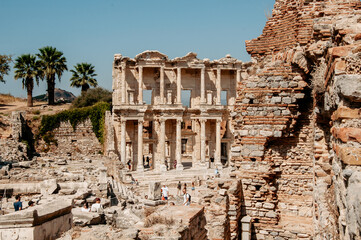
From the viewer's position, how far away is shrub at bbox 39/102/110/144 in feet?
141

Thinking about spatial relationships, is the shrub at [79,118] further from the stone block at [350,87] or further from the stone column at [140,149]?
the stone block at [350,87]

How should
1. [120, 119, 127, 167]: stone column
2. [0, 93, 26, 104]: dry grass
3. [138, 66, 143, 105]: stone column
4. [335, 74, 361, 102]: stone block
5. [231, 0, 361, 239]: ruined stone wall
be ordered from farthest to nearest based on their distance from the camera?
[0, 93, 26, 104]: dry grass < [138, 66, 143, 105]: stone column < [120, 119, 127, 167]: stone column < [231, 0, 361, 239]: ruined stone wall < [335, 74, 361, 102]: stone block

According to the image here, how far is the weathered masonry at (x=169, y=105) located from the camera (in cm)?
3741

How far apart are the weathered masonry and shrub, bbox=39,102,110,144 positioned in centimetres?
450

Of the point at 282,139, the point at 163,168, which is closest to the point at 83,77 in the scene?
the point at 163,168

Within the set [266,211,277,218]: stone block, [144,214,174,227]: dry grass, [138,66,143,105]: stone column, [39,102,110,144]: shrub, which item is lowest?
[266,211,277,218]: stone block

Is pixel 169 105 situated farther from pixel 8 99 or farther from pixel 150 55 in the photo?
pixel 8 99

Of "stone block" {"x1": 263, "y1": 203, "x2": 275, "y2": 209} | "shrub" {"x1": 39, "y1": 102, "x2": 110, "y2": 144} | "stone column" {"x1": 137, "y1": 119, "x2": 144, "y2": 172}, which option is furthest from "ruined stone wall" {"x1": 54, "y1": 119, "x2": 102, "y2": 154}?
"stone block" {"x1": 263, "y1": 203, "x2": 275, "y2": 209}

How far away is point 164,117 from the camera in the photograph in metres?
37.8

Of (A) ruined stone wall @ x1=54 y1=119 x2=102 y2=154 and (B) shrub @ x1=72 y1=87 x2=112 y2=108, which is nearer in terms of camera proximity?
(A) ruined stone wall @ x1=54 y1=119 x2=102 y2=154

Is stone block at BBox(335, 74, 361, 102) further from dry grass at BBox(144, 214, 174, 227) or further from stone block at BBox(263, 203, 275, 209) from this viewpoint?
stone block at BBox(263, 203, 275, 209)

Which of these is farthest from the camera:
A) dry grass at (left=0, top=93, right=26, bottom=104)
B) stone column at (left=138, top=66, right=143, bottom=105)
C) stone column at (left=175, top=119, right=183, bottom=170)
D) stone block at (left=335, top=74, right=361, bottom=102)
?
dry grass at (left=0, top=93, right=26, bottom=104)

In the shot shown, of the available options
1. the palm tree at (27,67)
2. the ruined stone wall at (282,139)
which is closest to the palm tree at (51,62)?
the palm tree at (27,67)

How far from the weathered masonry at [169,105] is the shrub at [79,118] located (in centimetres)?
450
